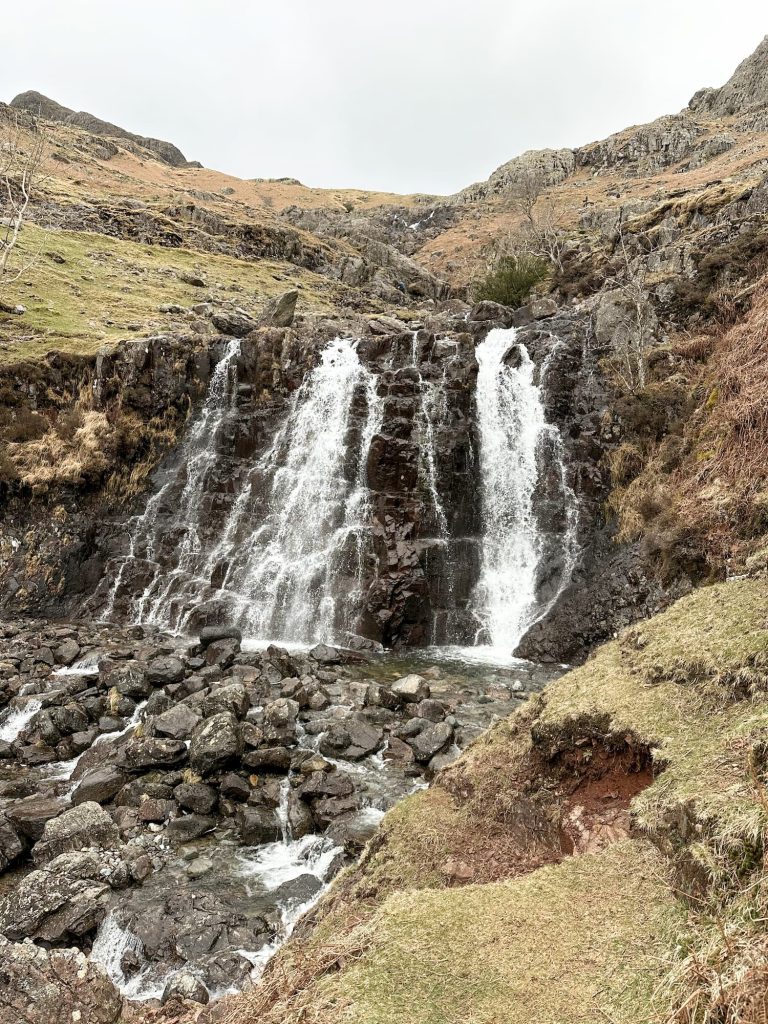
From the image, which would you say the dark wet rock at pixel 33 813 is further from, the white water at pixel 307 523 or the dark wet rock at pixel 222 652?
the white water at pixel 307 523

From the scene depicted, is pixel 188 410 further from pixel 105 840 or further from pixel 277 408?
pixel 105 840

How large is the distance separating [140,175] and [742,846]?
97.2 m

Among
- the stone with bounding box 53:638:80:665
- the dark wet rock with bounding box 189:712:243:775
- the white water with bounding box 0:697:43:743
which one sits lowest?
the white water with bounding box 0:697:43:743

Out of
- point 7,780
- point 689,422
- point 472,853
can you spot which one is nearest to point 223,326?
point 689,422

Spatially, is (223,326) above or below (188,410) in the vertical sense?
above

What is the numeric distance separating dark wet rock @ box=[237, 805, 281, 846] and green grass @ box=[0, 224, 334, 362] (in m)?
25.1

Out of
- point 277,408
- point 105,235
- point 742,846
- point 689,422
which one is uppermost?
point 105,235

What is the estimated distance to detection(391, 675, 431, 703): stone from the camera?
42.9 ft

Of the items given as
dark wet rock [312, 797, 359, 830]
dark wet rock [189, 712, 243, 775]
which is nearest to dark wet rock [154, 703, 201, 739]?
dark wet rock [189, 712, 243, 775]

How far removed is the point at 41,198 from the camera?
51281 mm

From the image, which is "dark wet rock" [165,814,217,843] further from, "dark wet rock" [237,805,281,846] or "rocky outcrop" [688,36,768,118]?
"rocky outcrop" [688,36,768,118]

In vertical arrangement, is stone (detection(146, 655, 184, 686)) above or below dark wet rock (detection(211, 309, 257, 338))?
below

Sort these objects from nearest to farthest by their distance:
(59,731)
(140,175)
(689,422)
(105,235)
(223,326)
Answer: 1. (59,731)
2. (689,422)
3. (223,326)
4. (105,235)
5. (140,175)

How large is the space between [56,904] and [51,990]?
1616 mm
